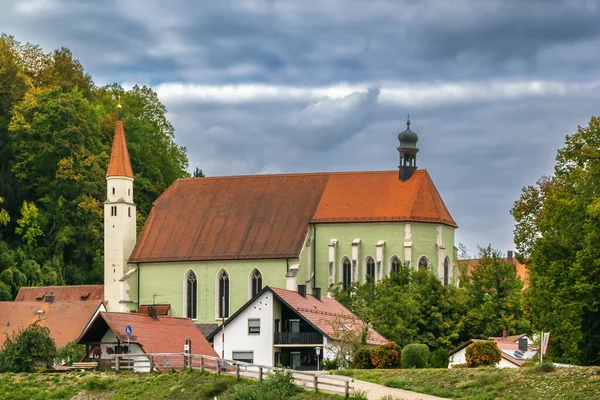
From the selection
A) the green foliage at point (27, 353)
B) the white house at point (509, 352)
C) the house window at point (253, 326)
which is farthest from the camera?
the house window at point (253, 326)

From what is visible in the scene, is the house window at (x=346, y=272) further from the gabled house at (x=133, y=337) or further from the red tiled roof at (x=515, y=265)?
the gabled house at (x=133, y=337)

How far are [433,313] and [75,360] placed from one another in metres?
21.9

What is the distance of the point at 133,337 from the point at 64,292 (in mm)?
36045

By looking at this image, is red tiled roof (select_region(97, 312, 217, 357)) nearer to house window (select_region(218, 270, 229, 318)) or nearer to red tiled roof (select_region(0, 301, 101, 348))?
red tiled roof (select_region(0, 301, 101, 348))

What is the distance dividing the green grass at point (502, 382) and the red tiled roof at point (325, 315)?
18.4 m

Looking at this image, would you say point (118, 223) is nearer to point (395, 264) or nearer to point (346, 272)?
point (346, 272)

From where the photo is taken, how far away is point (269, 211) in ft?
313

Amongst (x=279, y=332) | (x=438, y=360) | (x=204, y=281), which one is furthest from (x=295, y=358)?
(x=204, y=281)

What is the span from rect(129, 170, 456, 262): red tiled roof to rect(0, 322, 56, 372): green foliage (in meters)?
31.0

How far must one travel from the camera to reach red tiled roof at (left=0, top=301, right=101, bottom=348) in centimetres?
8181

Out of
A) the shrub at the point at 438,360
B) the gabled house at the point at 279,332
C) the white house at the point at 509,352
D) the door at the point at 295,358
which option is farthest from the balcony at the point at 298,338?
the white house at the point at 509,352

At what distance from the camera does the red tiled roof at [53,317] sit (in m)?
81.8

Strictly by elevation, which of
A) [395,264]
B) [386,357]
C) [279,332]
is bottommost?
[386,357]

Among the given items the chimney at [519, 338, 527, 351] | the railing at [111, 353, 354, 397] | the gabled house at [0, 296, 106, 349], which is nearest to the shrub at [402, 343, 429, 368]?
the railing at [111, 353, 354, 397]
